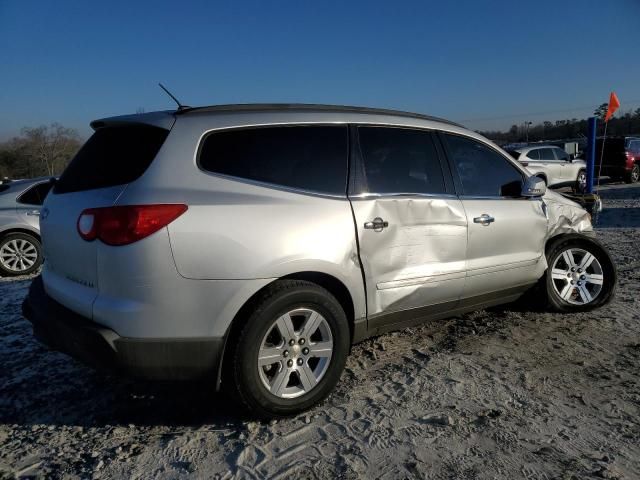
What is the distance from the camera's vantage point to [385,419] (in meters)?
2.71

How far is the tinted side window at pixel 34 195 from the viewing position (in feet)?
22.7

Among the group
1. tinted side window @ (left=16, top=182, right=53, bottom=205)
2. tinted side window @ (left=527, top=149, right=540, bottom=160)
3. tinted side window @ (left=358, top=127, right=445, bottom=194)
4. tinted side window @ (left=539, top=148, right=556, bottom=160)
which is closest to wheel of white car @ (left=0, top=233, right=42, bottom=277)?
tinted side window @ (left=16, top=182, right=53, bottom=205)

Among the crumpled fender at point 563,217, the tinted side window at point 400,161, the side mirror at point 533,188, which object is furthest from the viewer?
the crumpled fender at point 563,217

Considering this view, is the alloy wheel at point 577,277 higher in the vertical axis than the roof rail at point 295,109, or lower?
lower

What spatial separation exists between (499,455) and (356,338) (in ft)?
3.35

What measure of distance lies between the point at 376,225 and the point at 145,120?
1451 mm

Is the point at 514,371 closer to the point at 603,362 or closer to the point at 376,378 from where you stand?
the point at 603,362

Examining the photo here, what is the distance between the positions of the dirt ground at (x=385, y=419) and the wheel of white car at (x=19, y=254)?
3.34 m

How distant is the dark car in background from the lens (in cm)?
1848

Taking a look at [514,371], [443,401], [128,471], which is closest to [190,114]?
[128,471]

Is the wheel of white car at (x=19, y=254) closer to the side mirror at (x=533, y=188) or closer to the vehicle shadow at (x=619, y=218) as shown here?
the side mirror at (x=533, y=188)

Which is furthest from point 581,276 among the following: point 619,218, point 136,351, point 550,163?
point 550,163

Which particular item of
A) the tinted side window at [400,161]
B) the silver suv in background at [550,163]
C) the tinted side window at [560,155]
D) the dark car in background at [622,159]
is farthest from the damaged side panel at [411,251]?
the dark car in background at [622,159]

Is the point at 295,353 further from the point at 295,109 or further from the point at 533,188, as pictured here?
the point at 533,188
